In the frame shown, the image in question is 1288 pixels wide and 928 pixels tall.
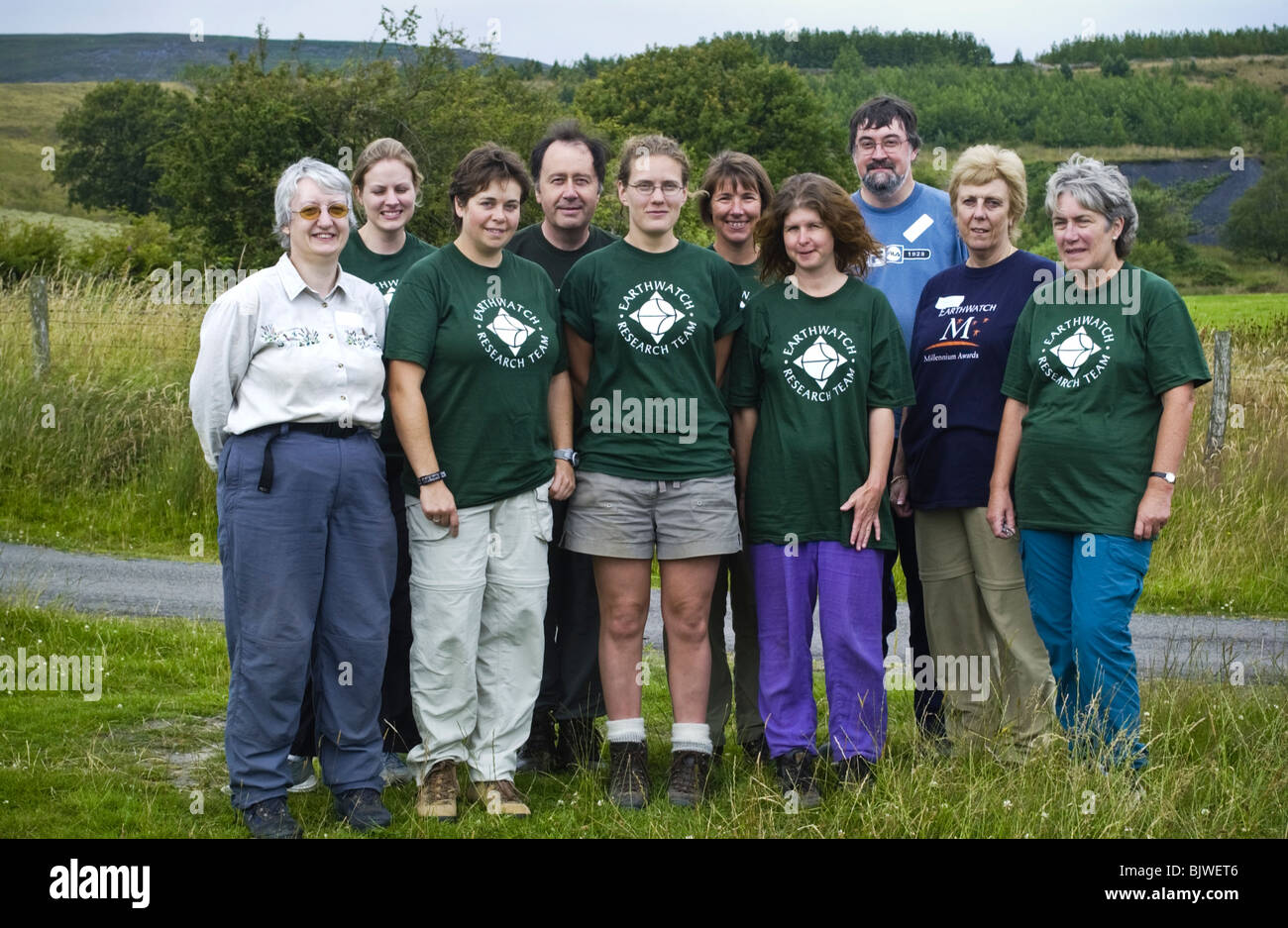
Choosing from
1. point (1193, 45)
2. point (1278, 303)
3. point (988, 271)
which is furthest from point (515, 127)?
point (1193, 45)

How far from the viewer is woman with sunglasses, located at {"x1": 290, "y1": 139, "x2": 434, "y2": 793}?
522 cm

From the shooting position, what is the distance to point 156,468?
11977mm

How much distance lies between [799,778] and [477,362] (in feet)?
6.48

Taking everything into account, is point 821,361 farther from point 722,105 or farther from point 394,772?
point 722,105

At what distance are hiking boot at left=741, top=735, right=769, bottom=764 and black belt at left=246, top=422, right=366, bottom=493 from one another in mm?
2154

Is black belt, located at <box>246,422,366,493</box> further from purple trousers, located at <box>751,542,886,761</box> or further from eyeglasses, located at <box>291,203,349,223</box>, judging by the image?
purple trousers, located at <box>751,542,886,761</box>

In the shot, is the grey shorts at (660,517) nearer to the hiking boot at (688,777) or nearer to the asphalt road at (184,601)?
the hiking boot at (688,777)

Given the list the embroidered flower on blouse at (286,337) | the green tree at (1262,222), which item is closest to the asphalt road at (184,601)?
the embroidered flower on blouse at (286,337)

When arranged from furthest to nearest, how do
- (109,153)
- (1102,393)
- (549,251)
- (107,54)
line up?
1. (107,54)
2. (109,153)
3. (549,251)
4. (1102,393)

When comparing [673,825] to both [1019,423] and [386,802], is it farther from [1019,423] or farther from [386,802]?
[1019,423]

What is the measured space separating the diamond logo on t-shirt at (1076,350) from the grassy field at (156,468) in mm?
5420

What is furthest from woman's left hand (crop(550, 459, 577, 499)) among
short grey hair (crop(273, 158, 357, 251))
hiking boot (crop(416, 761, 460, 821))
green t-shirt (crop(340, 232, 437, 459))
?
short grey hair (crop(273, 158, 357, 251))

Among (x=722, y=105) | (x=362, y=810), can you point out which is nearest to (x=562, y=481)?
(x=362, y=810)
